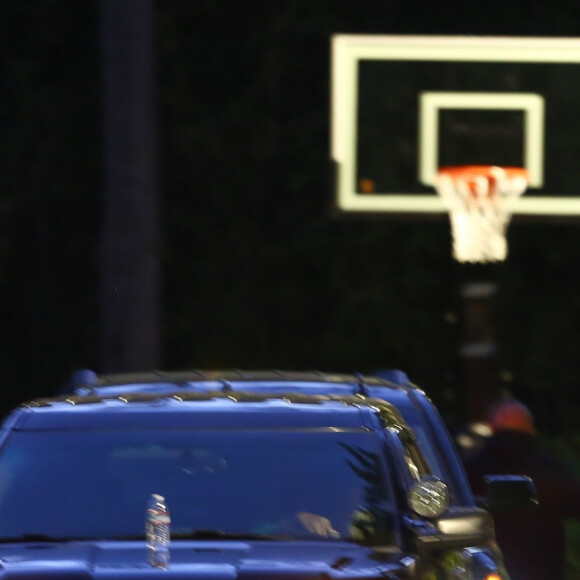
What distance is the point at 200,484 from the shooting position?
5293 mm

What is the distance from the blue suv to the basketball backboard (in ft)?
34.8

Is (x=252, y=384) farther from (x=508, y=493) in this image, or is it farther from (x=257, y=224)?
(x=257, y=224)

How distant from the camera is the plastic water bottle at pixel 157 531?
15.6 ft

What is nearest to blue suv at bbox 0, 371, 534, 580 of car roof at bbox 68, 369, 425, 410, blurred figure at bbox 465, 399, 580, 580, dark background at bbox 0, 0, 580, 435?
car roof at bbox 68, 369, 425, 410

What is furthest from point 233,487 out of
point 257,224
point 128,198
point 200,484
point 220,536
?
point 257,224

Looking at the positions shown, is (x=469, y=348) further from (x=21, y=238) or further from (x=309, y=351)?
(x=21, y=238)

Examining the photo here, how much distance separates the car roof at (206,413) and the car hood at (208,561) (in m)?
0.53

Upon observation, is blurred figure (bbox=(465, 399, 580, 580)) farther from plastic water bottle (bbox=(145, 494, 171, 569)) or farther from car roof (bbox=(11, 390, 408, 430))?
plastic water bottle (bbox=(145, 494, 171, 569))

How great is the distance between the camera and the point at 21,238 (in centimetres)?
2452

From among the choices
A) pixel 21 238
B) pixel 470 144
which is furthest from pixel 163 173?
pixel 470 144

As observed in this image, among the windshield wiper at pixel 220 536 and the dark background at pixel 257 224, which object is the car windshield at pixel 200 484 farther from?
the dark background at pixel 257 224

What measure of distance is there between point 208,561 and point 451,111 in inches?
483

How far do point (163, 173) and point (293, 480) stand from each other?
18401 millimetres

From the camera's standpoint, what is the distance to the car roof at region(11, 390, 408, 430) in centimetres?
546
